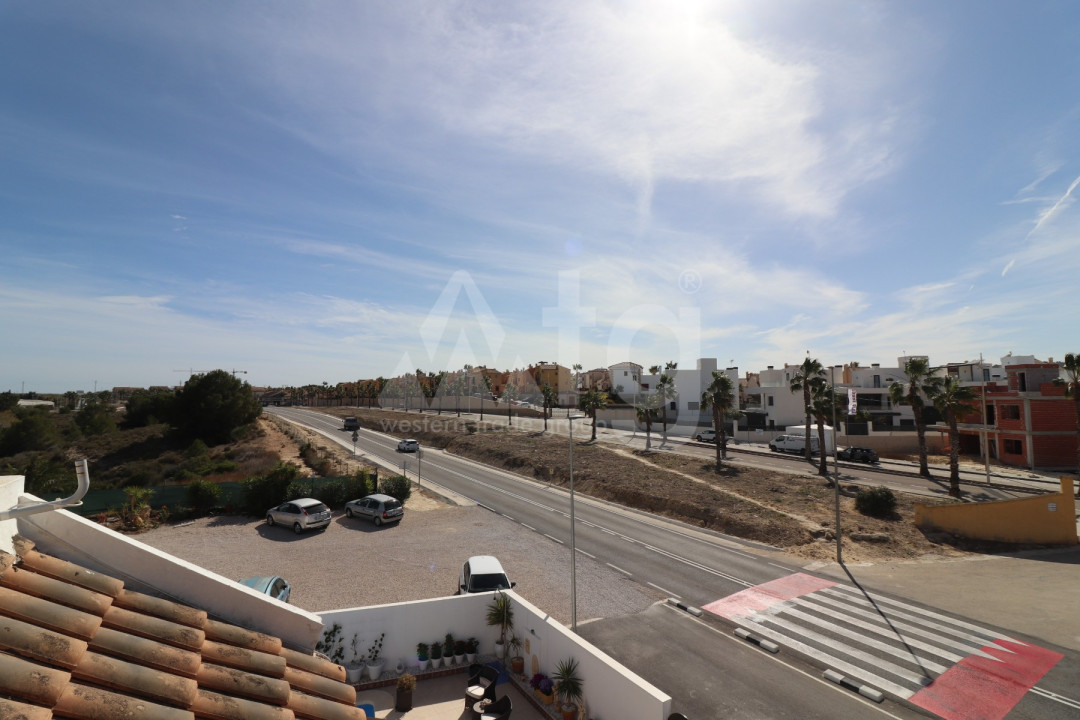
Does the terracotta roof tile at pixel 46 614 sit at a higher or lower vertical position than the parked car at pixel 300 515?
higher

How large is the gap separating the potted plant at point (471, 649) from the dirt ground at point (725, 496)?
16.7m

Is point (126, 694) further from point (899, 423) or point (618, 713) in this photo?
point (899, 423)

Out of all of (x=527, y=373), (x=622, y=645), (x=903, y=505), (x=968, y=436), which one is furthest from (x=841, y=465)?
(x=527, y=373)

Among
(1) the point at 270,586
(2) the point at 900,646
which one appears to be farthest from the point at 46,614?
(2) the point at 900,646

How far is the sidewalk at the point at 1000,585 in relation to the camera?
647 inches

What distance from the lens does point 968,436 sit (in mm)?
53219

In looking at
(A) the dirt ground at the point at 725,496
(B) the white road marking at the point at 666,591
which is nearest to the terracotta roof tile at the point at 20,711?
(B) the white road marking at the point at 666,591

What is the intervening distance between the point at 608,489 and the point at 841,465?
23101mm

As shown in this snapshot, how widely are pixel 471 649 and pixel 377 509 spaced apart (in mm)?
14548

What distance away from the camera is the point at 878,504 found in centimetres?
2834

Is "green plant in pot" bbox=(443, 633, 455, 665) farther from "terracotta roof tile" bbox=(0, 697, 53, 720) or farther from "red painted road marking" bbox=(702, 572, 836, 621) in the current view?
"terracotta roof tile" bbox=(0, 697, 53, 720)

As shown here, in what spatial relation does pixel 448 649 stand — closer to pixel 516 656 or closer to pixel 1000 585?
pixel 516 656

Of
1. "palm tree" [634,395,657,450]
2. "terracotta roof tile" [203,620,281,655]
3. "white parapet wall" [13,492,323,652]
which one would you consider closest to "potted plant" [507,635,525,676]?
"white parapet wall" [13,492,323,652]

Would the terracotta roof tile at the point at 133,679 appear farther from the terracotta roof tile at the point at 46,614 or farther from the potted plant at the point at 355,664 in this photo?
the potted plant at the point at 355,664
